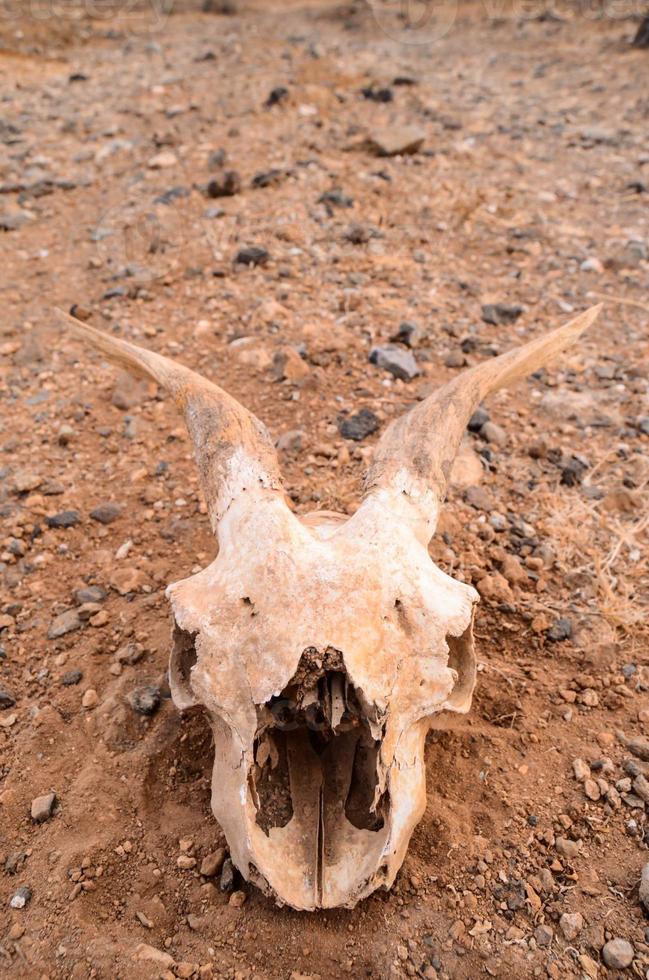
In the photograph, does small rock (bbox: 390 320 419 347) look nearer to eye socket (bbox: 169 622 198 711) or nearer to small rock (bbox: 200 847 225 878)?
eye socket (bbox: 169 622 198 711)

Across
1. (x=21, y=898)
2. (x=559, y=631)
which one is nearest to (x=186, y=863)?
(x=21, y=898)

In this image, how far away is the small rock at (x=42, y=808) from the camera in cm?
261

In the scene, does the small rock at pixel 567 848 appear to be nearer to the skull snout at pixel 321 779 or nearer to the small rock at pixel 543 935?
the small rock at pixel 543 935

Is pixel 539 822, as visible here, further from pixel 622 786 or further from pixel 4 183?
pixel 4 183

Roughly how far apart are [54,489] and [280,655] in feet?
7.67

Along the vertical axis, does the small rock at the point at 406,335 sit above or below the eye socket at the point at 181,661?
below

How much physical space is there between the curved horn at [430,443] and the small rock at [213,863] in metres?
1.15

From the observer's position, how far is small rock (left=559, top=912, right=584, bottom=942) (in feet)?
7.34

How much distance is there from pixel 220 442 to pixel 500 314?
10.4 ft

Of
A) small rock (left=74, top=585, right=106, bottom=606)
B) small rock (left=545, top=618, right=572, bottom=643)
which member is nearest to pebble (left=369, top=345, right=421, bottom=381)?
small rock (left=545, top=618, right=572, bottom=643)

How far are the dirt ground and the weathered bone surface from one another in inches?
10.3

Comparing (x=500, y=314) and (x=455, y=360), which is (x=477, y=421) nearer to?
(x=455, y=360)

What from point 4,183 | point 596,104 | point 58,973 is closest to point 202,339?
point 4,183

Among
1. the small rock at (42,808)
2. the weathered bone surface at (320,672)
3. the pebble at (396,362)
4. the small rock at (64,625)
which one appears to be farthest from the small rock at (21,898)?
the pebble at (396,362)
